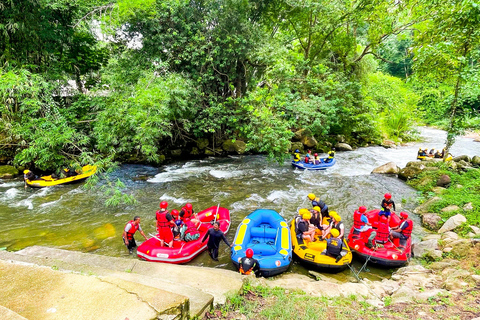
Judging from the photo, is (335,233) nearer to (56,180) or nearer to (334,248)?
(334,248)

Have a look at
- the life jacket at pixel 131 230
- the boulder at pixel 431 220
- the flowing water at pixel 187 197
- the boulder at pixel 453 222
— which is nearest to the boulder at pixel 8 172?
the flowing water at pixel 187 197

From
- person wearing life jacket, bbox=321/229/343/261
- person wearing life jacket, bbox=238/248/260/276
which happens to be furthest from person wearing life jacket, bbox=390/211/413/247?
person wearing life jacket, bbox=238/248/260/276

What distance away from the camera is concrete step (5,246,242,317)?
3365mm

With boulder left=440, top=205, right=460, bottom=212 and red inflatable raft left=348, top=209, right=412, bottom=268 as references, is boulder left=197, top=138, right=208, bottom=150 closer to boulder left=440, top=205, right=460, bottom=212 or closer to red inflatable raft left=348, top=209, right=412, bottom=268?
red inflatable raft left=348, top=209, right=412, bottom=268

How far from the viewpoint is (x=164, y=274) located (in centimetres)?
475

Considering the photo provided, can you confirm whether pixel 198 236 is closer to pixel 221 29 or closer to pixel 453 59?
pixel 453 59

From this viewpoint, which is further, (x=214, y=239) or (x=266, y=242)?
(x=266, y=242)

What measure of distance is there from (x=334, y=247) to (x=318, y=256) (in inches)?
17.6

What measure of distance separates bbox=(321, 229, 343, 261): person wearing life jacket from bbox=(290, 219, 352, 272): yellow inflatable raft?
0.29ft

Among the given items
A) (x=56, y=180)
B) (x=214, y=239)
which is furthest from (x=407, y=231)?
(x=56, y=180)

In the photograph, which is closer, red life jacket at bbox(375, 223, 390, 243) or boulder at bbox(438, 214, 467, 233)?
red life jacket at bbox(375, 223, 390, 243)

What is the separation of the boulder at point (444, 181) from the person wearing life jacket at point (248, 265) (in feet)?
30.9

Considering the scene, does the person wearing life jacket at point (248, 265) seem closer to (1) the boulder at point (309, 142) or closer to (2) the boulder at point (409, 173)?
(2) the boulder at point (409, 173)

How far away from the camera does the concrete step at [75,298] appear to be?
227cm
